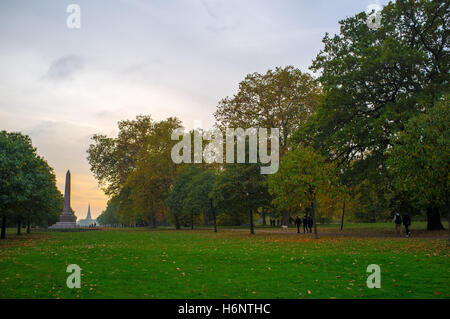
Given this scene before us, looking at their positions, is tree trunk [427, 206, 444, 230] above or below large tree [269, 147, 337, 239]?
below

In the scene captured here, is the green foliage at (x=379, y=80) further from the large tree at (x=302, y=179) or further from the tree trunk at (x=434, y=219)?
the tree trunk at (x=434, y=219)

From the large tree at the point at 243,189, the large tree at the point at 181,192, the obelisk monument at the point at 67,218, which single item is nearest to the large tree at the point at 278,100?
the large tree at the point at 243,189

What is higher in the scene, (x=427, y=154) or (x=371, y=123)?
(x=371, y=123)

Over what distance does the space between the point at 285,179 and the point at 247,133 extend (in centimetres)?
1552

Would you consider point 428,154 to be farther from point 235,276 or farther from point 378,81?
point 235,276

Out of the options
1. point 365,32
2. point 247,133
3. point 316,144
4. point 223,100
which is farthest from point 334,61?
point 223,100

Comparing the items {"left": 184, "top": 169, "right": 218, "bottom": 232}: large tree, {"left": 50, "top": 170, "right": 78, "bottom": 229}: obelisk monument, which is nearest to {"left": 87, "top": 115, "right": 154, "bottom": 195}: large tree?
{"left": 50, "top": 170, "right": 78, "bottom": 229}: obelisk monument

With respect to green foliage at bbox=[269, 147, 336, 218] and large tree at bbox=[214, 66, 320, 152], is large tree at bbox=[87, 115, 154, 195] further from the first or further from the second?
green foliage at bbox=[269, 147, 336, 218]

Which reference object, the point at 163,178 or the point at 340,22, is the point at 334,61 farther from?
the point at 163,178

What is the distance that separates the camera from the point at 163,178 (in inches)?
2539

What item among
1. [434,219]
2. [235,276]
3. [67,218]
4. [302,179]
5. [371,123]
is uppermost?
[371,123]

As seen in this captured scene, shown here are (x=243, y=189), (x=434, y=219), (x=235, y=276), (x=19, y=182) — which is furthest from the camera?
(x=243, y=189)

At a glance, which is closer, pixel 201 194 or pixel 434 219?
pixel 434 219

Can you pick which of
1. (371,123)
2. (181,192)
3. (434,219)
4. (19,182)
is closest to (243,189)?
(371,123)
